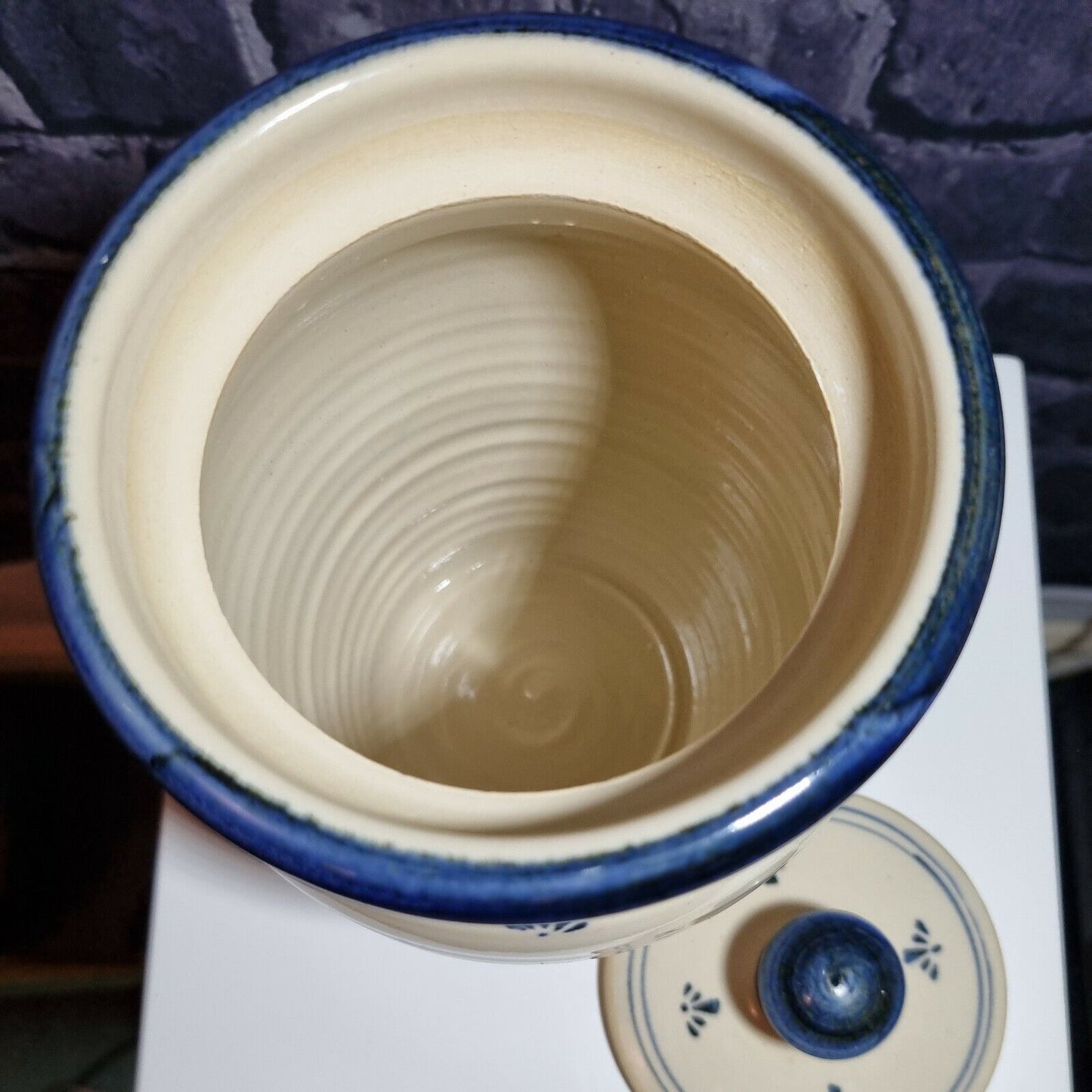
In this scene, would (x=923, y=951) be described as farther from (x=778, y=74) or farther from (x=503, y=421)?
(x=778, y=74)

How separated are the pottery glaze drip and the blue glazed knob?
9 centimetres

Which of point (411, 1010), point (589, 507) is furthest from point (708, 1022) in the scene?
point (589, 507)

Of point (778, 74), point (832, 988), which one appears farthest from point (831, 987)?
point (778, 74)

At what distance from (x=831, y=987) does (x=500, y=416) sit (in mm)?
253

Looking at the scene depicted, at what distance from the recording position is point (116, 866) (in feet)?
2.52

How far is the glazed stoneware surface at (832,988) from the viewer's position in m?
0.40

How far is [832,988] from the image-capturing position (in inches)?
15.5

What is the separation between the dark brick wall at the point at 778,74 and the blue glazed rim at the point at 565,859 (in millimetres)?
211

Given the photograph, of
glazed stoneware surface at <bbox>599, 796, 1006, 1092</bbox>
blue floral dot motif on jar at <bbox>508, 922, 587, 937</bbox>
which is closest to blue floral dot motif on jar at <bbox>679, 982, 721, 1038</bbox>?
glazed stoneware surface at <bbox>599, 796, 1006, 1092</bbox>

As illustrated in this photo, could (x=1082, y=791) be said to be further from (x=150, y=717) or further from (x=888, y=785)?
(x=150, y=717)

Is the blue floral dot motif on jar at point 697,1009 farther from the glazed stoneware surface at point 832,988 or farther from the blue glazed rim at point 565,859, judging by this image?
the blue glazed rim at point 565,859

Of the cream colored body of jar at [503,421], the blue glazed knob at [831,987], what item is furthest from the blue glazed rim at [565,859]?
the blue glazed knob at [831,987]

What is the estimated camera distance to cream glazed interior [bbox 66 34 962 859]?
0.28m

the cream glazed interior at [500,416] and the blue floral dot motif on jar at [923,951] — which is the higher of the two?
the cream glazed interior at [500,416]
